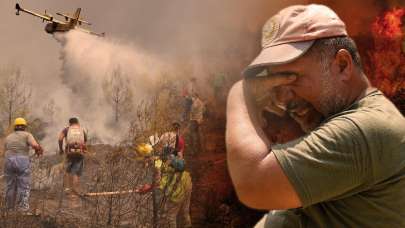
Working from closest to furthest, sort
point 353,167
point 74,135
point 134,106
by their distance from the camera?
point 353,167
point 74,135
point 134,106

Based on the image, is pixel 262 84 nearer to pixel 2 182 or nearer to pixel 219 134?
pixel 2 182

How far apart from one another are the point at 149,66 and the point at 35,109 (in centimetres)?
102

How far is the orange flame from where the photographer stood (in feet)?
18.7

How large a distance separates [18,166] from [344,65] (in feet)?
11.9

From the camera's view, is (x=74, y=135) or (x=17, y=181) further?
(x=74, y=135)

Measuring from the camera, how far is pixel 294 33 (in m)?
1.17

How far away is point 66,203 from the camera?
14.5 feet

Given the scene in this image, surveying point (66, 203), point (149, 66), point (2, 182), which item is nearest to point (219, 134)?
point (149, 66)

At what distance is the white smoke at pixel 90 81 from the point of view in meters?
4.38

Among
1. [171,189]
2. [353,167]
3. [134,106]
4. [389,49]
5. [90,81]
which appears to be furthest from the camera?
[389,49]

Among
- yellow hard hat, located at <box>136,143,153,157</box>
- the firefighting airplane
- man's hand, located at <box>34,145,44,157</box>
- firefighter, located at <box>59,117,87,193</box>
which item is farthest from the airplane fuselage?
yellow hard hat, located at <box>136,143,153,157</box>

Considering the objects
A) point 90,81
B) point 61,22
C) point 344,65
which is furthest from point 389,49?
point 344,65

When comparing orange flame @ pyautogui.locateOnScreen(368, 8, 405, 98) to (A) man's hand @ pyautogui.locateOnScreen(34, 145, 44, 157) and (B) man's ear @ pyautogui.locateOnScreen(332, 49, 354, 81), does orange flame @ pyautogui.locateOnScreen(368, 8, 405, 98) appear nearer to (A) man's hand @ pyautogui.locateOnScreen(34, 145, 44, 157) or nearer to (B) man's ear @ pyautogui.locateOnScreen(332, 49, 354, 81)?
(A) man's hand @ pyautogui.locateOnScreen(34, 145, 44, 157)

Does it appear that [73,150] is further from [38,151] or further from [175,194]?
[175,194]
